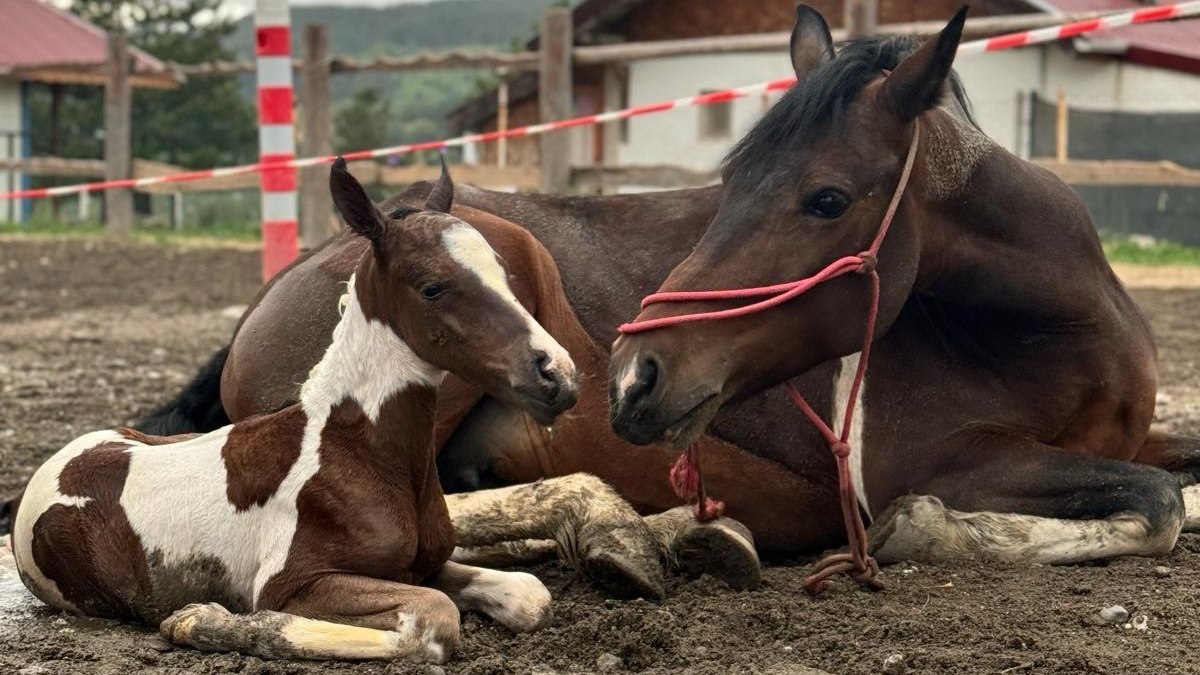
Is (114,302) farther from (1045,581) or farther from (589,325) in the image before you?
(1045,581)

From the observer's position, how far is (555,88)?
13.3 metres

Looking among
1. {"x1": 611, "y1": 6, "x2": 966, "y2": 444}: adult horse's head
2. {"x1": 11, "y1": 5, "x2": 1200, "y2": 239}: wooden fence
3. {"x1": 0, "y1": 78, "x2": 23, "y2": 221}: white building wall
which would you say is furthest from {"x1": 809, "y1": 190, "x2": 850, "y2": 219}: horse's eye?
{"x1": 0, "y1": 78, "x2": 23, "y2": 221}: white building wall

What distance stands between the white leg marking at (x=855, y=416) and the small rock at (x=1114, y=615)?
2.99 ft

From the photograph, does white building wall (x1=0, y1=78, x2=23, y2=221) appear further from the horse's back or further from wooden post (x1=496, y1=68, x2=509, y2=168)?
the horse's back

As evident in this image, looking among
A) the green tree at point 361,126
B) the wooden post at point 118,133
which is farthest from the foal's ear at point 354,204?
the green tree at point 361,126

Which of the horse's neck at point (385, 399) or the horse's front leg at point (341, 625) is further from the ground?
the horse's neck at point (385, 399)

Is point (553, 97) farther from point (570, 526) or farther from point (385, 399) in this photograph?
point (385, 399)

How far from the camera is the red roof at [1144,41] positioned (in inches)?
842

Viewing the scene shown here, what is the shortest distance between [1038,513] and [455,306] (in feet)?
5.86

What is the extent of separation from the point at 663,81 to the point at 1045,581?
21.5m

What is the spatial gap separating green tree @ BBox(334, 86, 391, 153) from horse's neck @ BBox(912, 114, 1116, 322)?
123 ft

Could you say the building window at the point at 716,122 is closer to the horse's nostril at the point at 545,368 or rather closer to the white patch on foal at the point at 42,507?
the white patch on foal at the point at 42,507

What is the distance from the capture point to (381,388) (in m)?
3.41

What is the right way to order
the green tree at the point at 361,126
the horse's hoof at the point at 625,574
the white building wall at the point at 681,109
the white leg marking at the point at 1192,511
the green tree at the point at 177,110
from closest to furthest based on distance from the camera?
the horse's hoof at the point at 625,574
the white leg marking at the point at 1192,511
the white building wall at the point at 681,109
the green tree at the point at 177,110
the green tree at the point at 361,126
